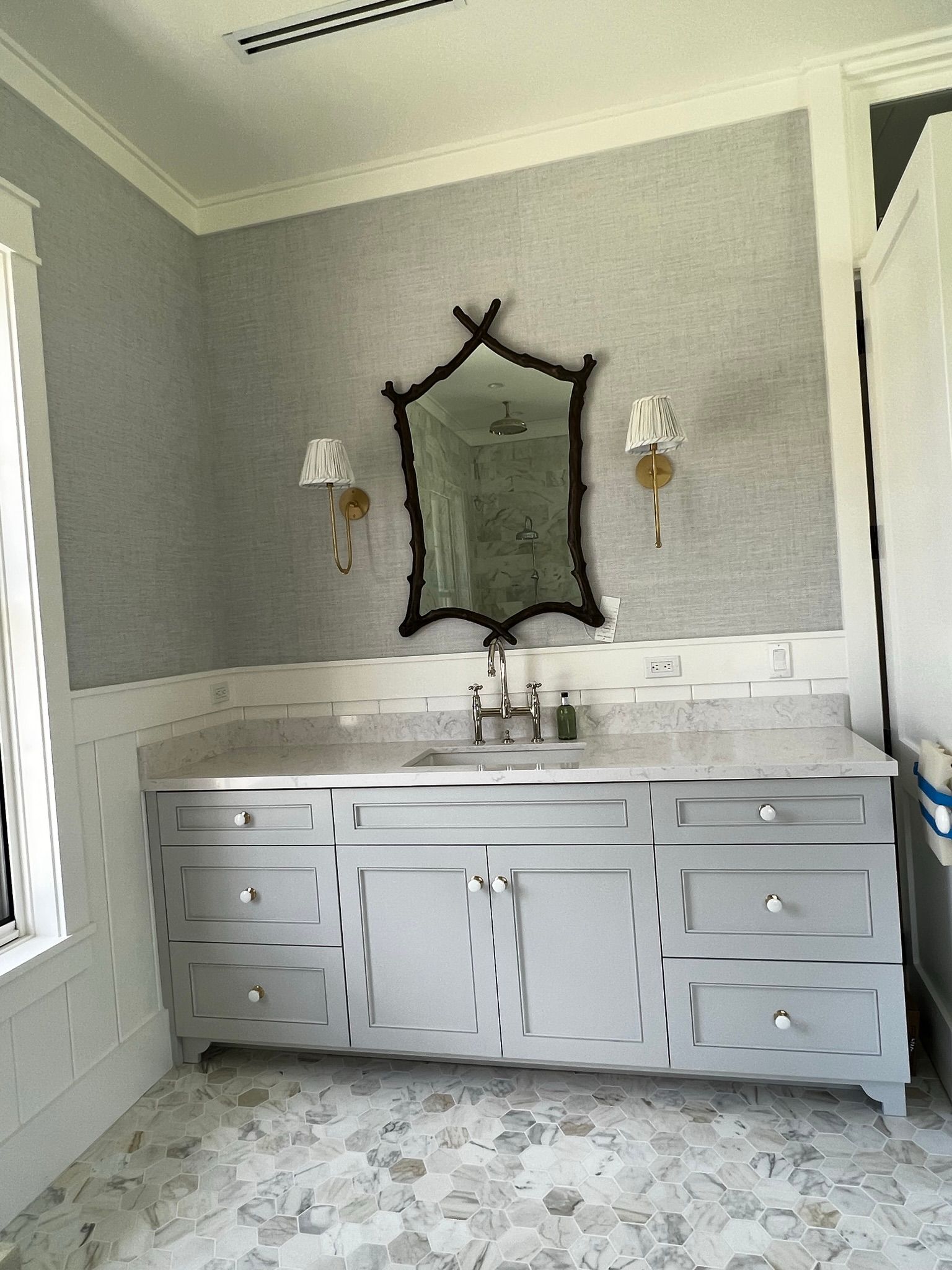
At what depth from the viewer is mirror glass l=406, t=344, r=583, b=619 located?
271cm

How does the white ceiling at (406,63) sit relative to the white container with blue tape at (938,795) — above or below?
above

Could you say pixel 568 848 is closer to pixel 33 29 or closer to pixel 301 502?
pixel 301 502

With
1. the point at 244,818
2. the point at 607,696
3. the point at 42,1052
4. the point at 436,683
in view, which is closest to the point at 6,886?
the point at 42,1052

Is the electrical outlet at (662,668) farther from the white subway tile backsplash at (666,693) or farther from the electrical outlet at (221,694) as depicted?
the electrical outlet at (221,694)

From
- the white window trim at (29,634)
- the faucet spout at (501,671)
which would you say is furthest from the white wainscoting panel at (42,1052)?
the faucet spout at (501,671)

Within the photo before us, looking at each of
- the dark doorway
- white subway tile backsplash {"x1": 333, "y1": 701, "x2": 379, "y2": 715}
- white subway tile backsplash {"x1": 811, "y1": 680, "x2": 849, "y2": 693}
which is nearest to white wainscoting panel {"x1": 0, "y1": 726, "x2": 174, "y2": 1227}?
white subway tile backsplash {"x1": 333, "y1": 701, "x2": 379, "y2": 715}

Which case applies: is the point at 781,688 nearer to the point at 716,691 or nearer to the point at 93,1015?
the point at 716,691

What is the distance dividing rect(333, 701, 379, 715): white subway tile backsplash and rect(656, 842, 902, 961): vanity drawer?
46.0 inches

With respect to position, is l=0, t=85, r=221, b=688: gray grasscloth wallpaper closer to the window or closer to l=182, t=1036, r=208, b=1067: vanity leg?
the window

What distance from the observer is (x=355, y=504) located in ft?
9.48

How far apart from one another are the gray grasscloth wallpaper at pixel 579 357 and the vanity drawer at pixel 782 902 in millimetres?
799

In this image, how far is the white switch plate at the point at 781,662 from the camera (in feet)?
8.38

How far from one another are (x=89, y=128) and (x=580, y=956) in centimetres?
273

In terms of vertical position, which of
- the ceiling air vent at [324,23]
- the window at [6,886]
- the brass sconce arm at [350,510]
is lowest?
the window at [6,886]
